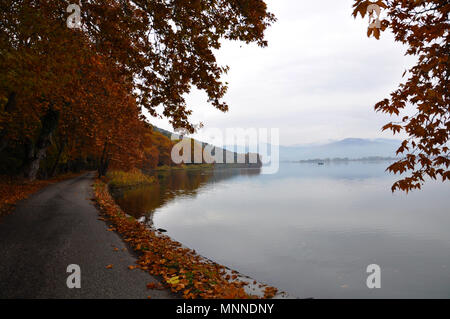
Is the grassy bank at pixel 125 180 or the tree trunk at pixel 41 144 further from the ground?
the tree trunk at pixel 41 144

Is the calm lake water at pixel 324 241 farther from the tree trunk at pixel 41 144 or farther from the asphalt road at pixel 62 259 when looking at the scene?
the tree trunk at pixel 41 144

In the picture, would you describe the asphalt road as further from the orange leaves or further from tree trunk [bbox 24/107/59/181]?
tree trunk [bbox 24/107/59/181]

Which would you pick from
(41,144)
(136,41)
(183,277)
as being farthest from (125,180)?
(183,277)

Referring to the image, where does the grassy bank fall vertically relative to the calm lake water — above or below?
above

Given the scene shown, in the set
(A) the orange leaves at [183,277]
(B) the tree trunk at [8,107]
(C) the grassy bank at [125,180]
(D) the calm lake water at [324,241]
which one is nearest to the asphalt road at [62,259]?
(A) the orange leaves at [183,277]

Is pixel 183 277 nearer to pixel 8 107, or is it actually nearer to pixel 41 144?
pixel 8 107

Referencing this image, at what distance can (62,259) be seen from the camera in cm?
607

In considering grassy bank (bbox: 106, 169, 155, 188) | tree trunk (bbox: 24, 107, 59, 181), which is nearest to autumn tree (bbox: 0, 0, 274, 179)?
tree trunk (bbox: 24, 107, 59, 181)

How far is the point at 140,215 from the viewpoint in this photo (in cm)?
1695

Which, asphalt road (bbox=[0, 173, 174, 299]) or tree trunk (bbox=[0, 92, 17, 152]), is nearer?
asphalt road (bbox=[0, 173, 174, 299])

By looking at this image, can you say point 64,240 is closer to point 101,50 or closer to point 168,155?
point 101,50

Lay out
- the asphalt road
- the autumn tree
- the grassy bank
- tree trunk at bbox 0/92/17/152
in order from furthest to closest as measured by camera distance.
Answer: the grassy bank → tree trunk at bbox 0/92/17/152 → the autumn tree → the asphalt road

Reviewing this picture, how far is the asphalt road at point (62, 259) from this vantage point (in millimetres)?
4762

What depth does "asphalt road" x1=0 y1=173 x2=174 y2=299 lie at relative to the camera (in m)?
4.76
